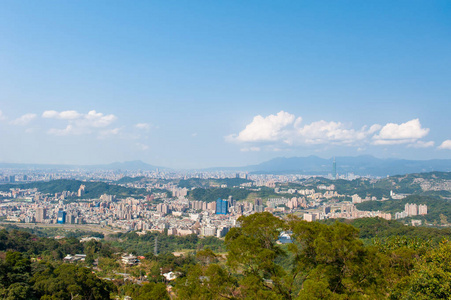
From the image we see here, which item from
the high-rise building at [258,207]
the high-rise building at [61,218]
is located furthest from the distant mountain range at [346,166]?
the high-rise building at [61,218]

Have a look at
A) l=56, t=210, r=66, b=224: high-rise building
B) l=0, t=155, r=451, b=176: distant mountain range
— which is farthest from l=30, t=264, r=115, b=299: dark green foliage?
l=0, t=155, r=451, b=176: distant mountain range

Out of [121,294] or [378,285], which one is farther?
[121,294]

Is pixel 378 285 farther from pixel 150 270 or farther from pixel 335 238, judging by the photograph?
pixel 150 270

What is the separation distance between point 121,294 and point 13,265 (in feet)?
10.0

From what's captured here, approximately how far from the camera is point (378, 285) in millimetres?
4445

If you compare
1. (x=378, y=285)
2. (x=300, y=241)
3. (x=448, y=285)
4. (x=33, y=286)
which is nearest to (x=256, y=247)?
(x=300, y=241)

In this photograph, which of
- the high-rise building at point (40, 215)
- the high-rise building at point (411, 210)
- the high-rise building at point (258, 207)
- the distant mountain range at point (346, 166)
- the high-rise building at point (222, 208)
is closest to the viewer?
the high-rise building at point (40, 215)

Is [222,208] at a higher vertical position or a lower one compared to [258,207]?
lower

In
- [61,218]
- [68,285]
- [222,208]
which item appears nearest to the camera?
[68,285]

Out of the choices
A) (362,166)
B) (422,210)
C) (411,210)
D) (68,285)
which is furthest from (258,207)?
(362,166)

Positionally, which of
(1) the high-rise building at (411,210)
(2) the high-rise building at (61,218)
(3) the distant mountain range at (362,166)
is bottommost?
(2) the high-rise building at (61,218)

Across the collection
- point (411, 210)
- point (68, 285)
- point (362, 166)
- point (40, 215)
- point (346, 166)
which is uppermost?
point (362, 166)

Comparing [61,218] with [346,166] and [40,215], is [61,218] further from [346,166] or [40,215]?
[346,166]

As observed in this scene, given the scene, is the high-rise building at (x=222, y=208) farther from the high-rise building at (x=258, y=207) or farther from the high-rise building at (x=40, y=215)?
the high-rise building at (x=40, y=215)
